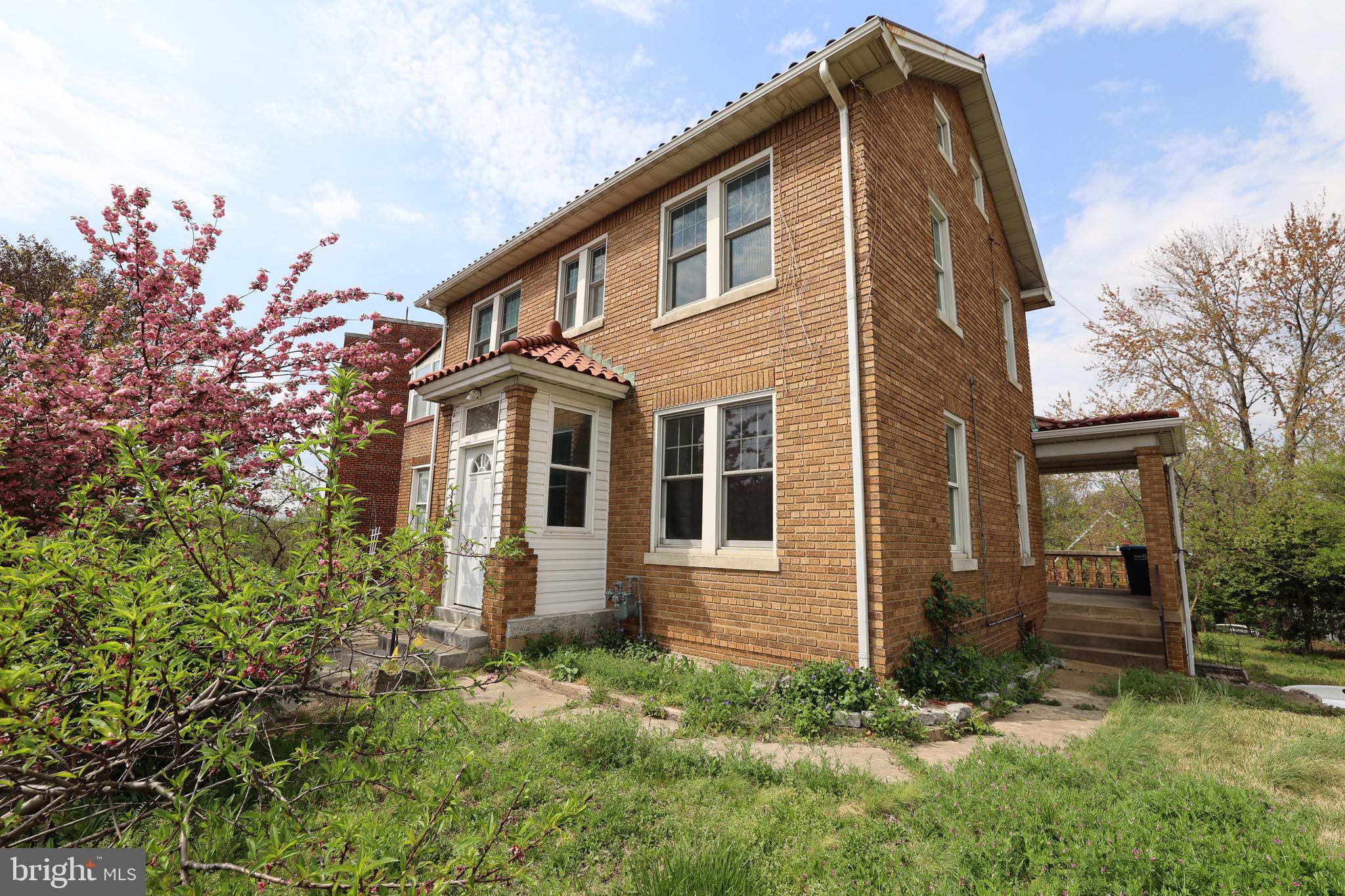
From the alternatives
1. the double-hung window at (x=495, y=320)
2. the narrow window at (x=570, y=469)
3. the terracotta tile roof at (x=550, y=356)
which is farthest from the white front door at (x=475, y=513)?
the double-hung window at (x=495, y=320)

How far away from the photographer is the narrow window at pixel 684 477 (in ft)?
25.2

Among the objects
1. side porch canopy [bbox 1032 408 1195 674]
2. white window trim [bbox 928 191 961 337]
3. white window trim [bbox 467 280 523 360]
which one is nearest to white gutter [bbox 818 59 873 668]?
white window trim [bbox 928 191 961 337]

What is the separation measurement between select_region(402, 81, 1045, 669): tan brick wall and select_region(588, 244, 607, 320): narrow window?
0.52 m

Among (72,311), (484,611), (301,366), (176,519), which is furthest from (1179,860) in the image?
(72,311)

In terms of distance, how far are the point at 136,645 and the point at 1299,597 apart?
1968cm

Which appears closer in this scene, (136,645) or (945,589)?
(136,645)

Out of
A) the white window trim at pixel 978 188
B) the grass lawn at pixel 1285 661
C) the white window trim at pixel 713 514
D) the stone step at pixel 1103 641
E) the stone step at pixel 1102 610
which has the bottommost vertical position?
the grass lawn at pixel 1285 661

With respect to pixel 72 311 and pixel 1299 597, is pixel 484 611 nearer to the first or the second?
pixel 72 311

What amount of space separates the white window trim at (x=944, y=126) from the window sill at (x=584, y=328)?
630 centimetres

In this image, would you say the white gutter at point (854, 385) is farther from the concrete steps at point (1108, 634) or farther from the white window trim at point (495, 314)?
the white window trim at point (495, 314)

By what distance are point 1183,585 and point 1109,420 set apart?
10.3 ft

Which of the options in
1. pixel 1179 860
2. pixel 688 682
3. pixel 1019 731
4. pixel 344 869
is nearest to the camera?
pixel 344 869

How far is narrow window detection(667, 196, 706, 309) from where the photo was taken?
27.3 ft

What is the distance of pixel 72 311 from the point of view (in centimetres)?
625
